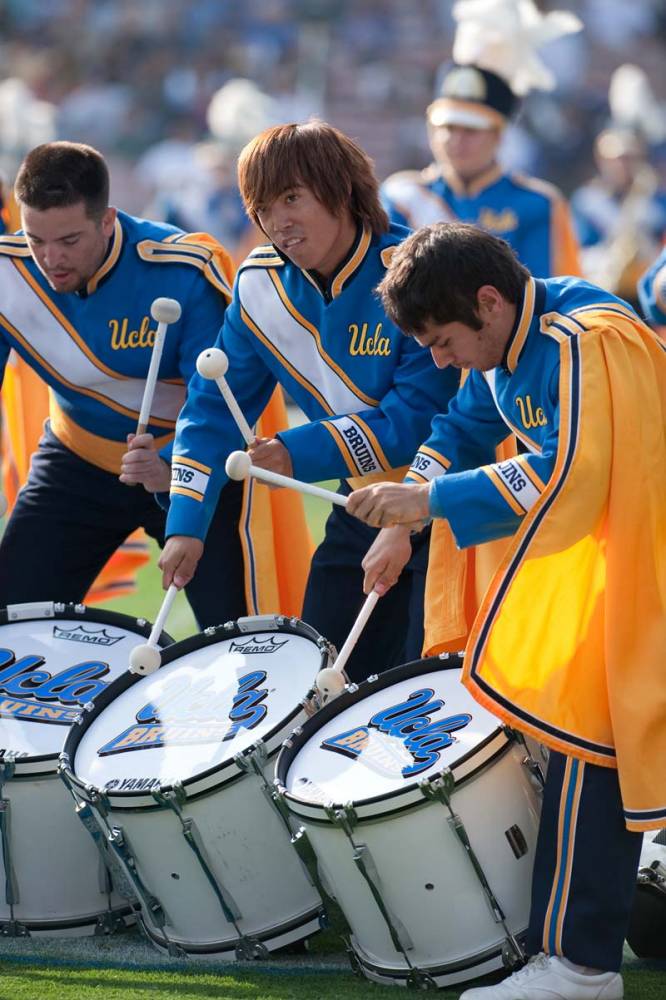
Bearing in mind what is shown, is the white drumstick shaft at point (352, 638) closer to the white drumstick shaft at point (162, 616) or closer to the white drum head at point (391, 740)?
the white drum head at point (391, 740)

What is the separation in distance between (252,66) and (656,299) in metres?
13.2

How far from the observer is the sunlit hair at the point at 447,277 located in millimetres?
2670

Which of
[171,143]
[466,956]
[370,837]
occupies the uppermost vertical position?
[171,143]

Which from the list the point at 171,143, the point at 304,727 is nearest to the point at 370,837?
the point at 304,727

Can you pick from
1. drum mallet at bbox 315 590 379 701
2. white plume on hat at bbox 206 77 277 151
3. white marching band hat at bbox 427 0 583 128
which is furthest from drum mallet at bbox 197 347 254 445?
white plume on hat at bbox 206 77 277 151

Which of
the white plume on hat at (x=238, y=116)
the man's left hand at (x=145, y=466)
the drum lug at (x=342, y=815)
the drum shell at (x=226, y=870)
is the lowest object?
A: the drum shell at (x=226, y=870)

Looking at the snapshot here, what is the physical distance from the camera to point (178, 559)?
11.1 feet

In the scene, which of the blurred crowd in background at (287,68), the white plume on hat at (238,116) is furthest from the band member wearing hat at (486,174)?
the blurred crowd in background at (287,68)

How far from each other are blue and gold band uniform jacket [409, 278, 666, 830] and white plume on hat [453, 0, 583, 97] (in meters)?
4.35

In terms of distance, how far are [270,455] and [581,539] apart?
80 centimetres

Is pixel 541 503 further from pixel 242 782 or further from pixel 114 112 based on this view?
pixel 114 112

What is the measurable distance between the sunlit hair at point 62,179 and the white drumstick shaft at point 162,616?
0.89m

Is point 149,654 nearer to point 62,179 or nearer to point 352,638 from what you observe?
point 352,638

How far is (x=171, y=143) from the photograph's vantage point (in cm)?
1611
